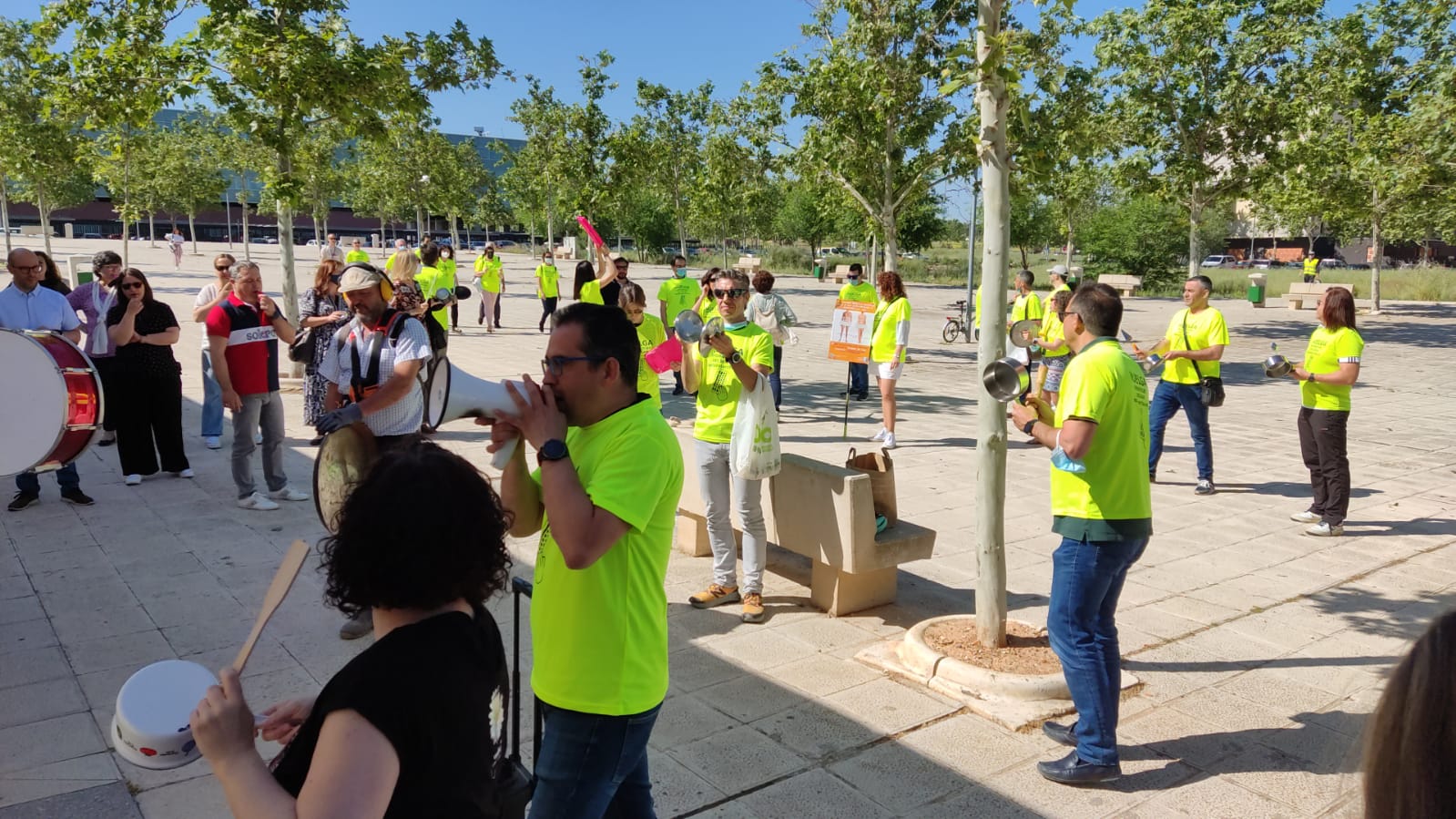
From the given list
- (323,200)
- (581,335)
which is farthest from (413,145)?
(581,335)

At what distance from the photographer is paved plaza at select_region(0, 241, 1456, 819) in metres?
3.84

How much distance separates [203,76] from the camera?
10758mm

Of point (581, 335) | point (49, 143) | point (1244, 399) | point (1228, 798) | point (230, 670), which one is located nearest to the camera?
point (230, 670)

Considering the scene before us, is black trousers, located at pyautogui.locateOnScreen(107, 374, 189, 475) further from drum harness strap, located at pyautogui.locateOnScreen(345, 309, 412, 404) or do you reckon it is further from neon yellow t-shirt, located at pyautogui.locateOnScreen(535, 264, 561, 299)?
neon yellow t-shirt, located at pyautogui.locateOnScreen(535, 264, 561, 299)

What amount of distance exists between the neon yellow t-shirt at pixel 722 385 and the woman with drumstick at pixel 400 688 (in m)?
3.68

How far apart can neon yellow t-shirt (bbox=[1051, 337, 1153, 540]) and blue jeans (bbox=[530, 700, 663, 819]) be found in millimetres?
2066

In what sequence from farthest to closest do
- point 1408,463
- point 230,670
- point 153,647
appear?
point 1408,463
point 153,647
point 230,670

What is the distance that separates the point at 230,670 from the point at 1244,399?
15.6 metres

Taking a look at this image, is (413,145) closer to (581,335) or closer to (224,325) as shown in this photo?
(224,325)

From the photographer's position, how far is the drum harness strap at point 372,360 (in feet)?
16.9

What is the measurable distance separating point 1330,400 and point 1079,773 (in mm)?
5154

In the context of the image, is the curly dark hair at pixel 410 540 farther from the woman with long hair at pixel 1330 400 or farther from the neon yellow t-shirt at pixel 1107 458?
the woman with long hair at pixel 1330 400

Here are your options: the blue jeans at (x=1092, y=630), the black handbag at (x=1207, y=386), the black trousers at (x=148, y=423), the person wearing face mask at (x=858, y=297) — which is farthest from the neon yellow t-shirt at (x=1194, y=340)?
the black trousers at (x=148, y=423)

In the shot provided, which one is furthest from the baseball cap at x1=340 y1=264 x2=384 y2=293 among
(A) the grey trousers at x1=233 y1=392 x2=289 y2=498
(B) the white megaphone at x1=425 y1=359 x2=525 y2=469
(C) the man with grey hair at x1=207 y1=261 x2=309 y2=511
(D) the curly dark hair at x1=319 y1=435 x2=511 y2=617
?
(D) the curly dark hair at x1=319 y1=435 x2=511 y2=617
